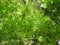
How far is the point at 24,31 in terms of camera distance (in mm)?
4656

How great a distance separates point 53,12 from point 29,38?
0.81 metres

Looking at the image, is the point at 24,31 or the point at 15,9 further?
the point at 15,9

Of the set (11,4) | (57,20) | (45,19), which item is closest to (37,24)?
(45,19)

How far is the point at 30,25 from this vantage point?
4672 mm

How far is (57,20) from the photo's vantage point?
4906mm

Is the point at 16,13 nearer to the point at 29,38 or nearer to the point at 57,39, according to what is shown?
the point at 29,38

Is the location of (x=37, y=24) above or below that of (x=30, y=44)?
above

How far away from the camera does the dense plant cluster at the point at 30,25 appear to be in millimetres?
4637

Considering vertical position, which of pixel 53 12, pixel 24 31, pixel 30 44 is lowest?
pixel 30 44

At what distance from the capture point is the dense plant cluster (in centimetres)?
464

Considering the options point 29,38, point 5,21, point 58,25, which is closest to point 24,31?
point 29,38

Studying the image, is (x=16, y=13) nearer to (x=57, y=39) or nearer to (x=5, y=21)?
(x=5, y=21)

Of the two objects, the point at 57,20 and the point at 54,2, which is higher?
the point at 54,2

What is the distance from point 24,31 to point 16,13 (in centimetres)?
49
